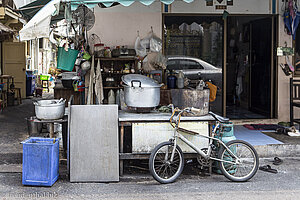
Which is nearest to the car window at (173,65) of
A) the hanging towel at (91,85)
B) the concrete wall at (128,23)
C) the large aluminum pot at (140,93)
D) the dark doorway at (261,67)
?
the concrete wall at (128,23)

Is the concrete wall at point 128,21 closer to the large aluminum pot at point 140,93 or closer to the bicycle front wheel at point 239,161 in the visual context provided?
the large aluminum pot at point 140,93

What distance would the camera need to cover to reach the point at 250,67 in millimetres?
12375

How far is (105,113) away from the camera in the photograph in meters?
6.38

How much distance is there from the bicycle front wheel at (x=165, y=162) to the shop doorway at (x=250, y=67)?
4769mm

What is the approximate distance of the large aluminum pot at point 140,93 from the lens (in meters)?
6.85

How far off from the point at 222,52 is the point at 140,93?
4.13m

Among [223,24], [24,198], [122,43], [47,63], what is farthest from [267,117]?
[47,63]

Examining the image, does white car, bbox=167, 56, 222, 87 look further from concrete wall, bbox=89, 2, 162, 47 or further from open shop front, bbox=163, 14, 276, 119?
concrete wall, bbox=89, 2, 162, 47

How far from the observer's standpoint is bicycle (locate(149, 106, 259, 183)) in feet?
20.3

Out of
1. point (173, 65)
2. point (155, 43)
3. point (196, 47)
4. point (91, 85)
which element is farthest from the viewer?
point (196, 47)

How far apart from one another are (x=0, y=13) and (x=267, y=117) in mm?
10560

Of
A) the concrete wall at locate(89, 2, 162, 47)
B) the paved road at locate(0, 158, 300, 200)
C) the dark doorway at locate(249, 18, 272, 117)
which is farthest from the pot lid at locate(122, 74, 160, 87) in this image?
the dark doorway at locate(249, 18, 272, 117)

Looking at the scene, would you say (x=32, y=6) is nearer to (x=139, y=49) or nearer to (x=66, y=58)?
(x=66, y=58)

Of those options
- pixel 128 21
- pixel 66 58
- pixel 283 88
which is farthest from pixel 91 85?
pixel 283 88
